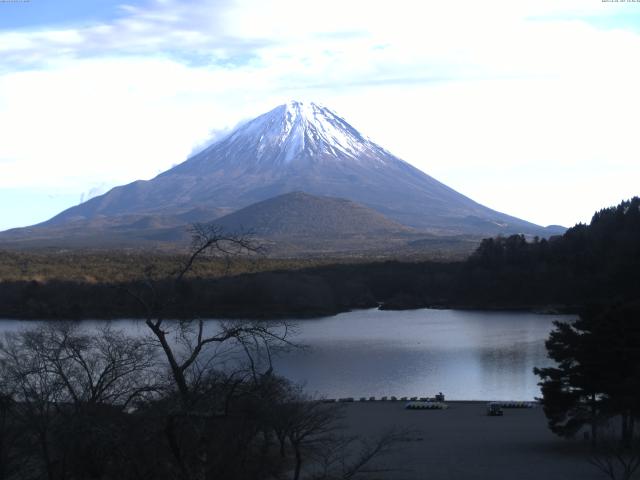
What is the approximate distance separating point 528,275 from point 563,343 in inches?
1169

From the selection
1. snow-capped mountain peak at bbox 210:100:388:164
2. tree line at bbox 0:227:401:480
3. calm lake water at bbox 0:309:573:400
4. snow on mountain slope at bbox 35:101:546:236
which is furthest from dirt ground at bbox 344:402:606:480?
snow-capped mountain peak at bbox 210:100:388:164

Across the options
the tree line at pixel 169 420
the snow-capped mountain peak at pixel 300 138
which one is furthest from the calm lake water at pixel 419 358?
the snow-capped mountain peak at pixel 300 138

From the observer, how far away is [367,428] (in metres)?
13.8

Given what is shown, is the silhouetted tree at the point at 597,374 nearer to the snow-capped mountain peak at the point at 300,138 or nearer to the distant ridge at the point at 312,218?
the distant ridge at the point at 312,218

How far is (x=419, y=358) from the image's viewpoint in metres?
23.3

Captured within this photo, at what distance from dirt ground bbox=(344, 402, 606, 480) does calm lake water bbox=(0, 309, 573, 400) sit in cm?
194

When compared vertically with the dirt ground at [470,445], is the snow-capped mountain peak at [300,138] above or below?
above

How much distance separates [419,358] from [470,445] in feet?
34.0

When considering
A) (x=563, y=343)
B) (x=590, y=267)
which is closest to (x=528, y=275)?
(x=590, y=267)

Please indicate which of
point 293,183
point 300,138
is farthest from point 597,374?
point 300,138

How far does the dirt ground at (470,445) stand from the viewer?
36.3 ft

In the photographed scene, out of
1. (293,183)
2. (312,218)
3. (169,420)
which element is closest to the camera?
(169,420)

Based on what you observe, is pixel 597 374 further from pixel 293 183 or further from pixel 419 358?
pixel 293 183

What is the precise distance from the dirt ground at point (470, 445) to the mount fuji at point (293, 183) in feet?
271
